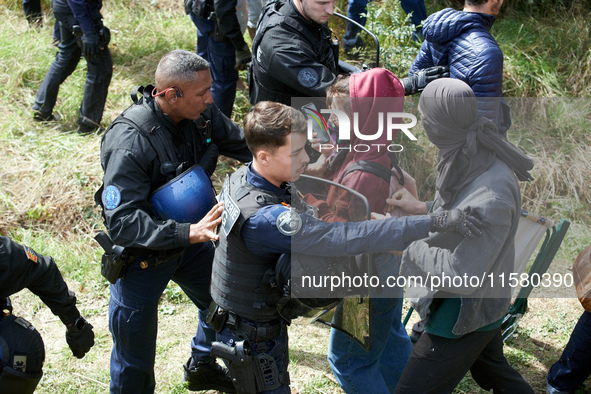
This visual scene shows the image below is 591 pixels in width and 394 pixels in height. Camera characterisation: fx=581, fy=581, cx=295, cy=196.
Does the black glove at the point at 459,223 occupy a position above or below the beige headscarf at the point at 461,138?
below

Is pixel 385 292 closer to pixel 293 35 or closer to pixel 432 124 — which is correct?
pixel 432 124

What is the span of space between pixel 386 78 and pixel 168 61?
112 cm

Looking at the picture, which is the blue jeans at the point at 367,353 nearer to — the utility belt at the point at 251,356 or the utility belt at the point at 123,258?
the utility belt at the point at 251,356

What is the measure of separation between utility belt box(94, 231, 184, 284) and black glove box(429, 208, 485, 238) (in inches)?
58.6

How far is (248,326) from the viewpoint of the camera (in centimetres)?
272

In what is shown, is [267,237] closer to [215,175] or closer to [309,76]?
[309,76]

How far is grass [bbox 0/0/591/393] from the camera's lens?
12.7 ft

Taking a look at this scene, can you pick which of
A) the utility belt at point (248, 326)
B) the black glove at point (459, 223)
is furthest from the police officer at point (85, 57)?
the black glove at point (459, 223)

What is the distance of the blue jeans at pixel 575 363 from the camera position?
327 centimetres

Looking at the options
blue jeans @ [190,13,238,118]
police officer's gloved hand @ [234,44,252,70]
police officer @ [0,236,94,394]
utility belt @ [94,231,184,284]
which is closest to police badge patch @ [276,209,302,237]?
utility belt @ [94,231,184,284]

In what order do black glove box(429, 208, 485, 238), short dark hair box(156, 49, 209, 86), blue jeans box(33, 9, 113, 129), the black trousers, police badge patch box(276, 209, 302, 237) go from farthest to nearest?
1. blue jeans box(33, 9, 113, 129)
2. short dark hair box(156, 49, 209, 86)
3. the black trousers
4. police badge patch box(276, 209, 302, 237)
5. black glove box(429, 208, 485, 238)

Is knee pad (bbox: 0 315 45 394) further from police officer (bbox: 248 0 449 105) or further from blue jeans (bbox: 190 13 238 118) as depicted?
blue jeans (bbox: 190 13 238 118)

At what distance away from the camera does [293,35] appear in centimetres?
383

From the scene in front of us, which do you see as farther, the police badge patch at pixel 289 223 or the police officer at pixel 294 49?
the police officer at pixel 294 49
